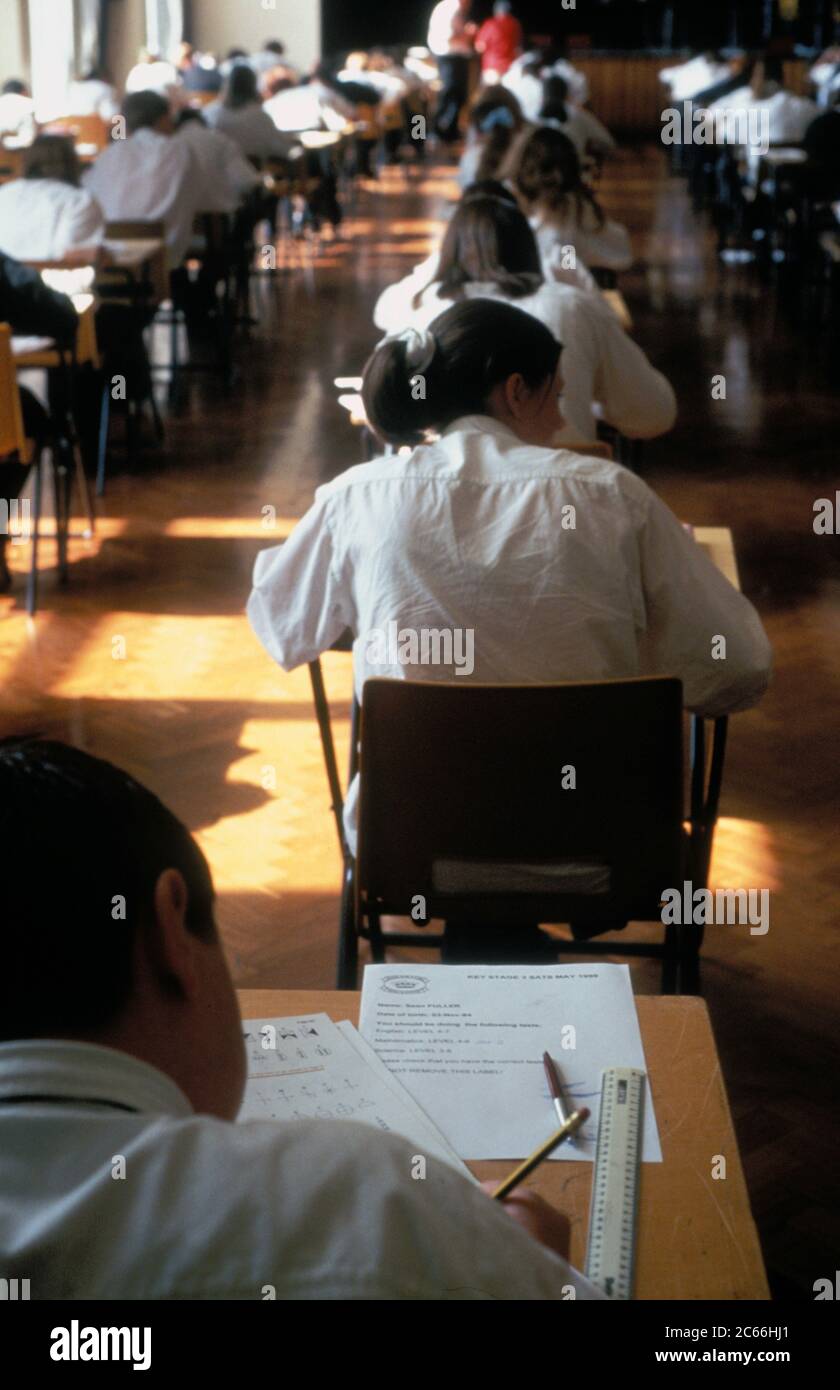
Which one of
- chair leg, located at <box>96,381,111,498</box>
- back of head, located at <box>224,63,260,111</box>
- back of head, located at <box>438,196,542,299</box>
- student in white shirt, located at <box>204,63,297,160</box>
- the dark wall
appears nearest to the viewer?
back of head, located at <box>438,196,542,299</box>

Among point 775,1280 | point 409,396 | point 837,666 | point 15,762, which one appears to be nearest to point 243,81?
point 837,666

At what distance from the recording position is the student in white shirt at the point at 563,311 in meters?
3.83

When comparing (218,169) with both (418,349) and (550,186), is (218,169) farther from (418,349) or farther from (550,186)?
(418,349)

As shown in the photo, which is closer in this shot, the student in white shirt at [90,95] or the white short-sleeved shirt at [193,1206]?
the white short-sleeved shirt at [193,1206]

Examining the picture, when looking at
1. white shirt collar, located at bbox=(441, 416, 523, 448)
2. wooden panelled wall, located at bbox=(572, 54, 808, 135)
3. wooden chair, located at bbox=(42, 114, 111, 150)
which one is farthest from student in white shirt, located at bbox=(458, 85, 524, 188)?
wooden panelled wall, located at bbox=(572, 54, 808, 135)

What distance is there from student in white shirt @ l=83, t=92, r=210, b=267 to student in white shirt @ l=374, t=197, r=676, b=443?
13.8 ft

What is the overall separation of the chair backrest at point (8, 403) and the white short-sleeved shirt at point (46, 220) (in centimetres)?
195

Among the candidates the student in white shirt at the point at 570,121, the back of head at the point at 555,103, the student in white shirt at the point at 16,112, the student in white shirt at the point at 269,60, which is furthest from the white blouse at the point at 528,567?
the student in white shirt at the point at 269,60

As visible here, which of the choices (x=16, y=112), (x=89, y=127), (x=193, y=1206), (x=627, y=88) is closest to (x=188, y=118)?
(x=89, y=127)

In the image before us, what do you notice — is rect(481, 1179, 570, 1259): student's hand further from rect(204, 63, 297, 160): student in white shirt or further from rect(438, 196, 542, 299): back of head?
rect(204, 63, 297, 160): student in white shirt

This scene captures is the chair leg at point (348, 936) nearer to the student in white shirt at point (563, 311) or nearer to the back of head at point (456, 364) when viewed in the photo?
the back of head at point (456, 364)

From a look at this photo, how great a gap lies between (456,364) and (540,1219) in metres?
1.51

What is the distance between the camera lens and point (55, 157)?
23.9 ft

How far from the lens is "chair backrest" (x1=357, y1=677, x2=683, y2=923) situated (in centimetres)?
192
